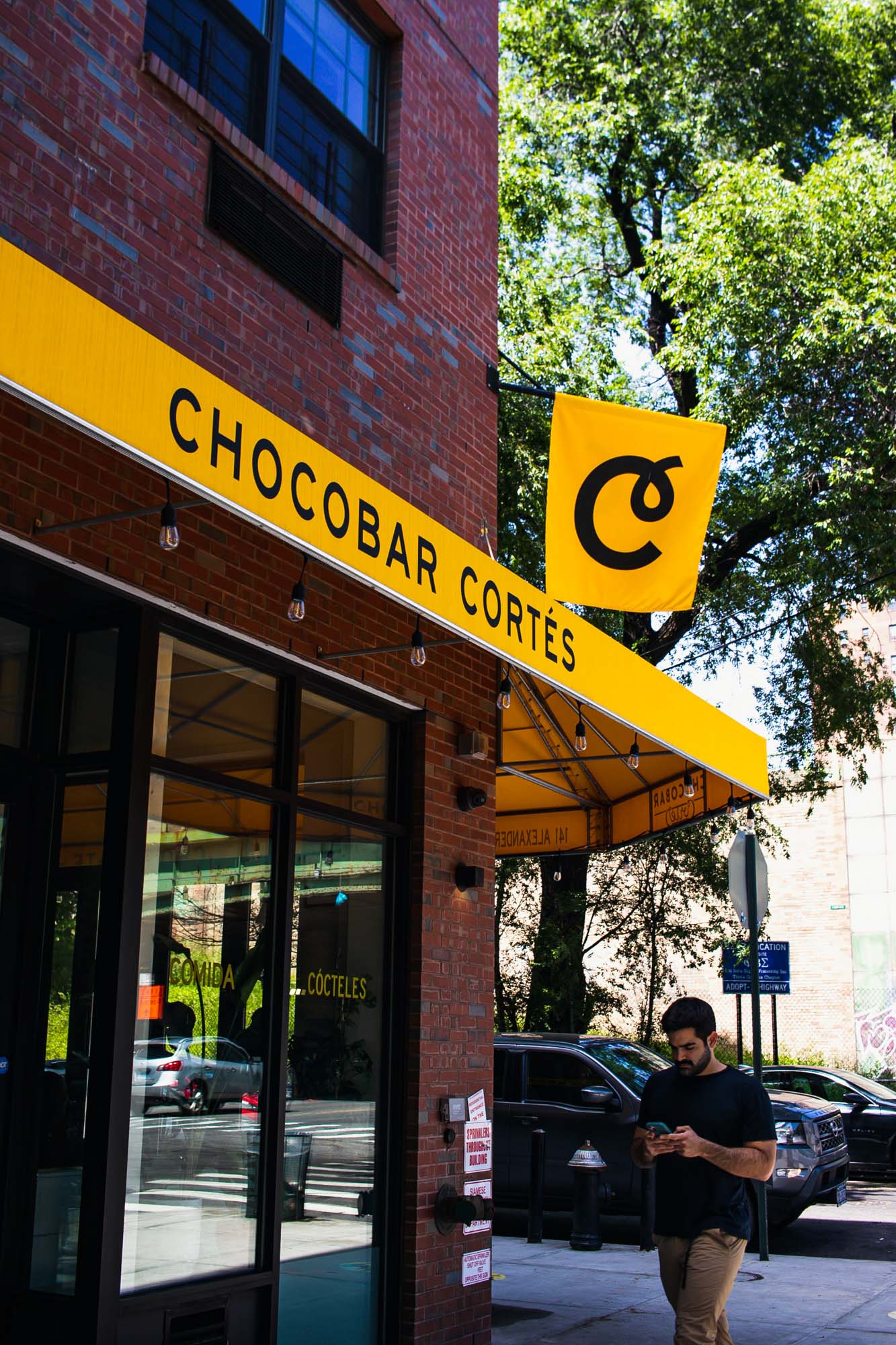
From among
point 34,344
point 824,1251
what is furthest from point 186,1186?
point 824,1251

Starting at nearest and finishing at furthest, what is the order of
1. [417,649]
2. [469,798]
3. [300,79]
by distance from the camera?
1. [417,649]
2. [300,79]
3. [469,798]

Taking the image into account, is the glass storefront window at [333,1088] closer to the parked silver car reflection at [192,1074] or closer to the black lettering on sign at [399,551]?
the parked silver car reflection at [192,1074]

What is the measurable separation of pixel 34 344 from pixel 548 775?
758 centimetres

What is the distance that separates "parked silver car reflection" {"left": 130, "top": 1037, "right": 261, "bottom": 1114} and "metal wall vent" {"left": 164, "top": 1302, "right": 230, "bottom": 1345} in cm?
86

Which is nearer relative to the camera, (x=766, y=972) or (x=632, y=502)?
(x=632, y=502)

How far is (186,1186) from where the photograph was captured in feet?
19.6

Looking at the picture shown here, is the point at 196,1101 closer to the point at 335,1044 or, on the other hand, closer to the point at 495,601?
the point at 335,1044

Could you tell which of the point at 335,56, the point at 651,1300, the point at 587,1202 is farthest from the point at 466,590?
the point at 587,1202

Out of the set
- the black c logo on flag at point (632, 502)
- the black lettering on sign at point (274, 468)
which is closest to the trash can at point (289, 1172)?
the black lettering on sign at point (274, 468)

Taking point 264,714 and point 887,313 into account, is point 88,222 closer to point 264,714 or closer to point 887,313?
point 264,714

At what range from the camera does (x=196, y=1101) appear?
19.9 feet

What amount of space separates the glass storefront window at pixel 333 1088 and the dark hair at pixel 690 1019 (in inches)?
84.4

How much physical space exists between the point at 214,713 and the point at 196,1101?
183 cm

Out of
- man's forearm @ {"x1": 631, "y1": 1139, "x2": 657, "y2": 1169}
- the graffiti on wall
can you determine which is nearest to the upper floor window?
man's forearm @ {"x1": 631, "y1": 1139, "x2": 657, "y2": 1169}
